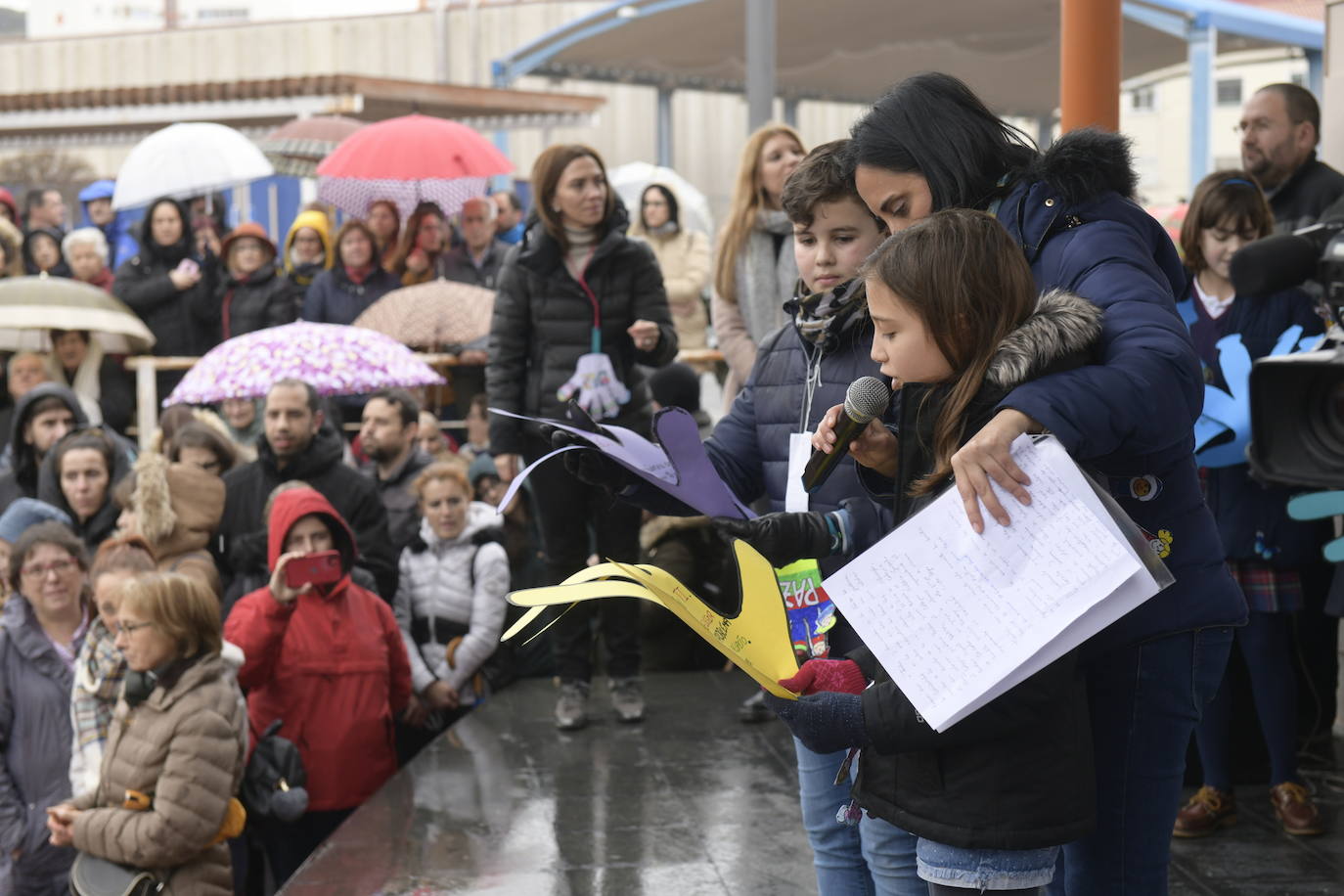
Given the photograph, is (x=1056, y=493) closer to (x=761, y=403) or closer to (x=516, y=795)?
(x=761, y=403)

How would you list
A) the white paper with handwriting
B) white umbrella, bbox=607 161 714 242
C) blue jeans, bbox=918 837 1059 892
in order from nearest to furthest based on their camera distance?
the white paper with handwriting < blue jeans, bbox=918 837 1059 892 < white umbrella, bbox=607 161 714 242

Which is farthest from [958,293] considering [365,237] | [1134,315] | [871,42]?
[871,42]

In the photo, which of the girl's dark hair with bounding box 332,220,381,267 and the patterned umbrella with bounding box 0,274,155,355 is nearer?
the patterned umbrella with bounding box 0,274,155,355

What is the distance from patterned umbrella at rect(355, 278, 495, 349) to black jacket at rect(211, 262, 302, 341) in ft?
2.11

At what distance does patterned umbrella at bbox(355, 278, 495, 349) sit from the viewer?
8625mm

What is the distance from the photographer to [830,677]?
95.8 inches

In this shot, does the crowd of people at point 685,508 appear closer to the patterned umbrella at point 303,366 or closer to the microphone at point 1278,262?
the patterned umbrella at point 303,366

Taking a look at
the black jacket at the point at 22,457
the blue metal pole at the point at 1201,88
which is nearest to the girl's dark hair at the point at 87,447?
the black jacket at the point at 22,457

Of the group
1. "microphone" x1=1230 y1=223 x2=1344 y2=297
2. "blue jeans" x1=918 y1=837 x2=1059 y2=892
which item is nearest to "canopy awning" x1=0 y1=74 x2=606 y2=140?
"microphone" x1=1230 y1=223 x2=1344 y2=297

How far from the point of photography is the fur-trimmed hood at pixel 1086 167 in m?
2.44

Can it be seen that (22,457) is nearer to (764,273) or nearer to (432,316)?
(432,316)

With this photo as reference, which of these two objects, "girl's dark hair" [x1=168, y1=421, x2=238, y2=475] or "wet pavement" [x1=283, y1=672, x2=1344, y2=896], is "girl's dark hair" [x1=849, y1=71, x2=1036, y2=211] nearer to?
"wet pavement" [x1=283, y1=672, x2=1344, y2=896]

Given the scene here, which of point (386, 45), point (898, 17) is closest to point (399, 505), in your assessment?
point (898, 17)

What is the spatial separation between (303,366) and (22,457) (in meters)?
1.26
